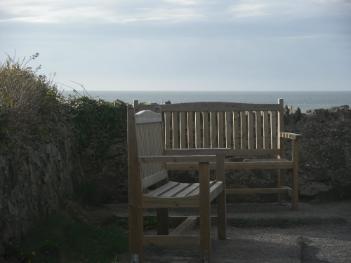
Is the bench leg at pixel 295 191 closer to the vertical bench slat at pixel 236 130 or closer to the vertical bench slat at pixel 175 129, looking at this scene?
the vertical bench slat at pixel 236 130

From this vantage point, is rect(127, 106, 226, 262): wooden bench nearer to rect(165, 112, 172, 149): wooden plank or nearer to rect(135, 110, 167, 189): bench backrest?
rect(135, 110, 167, 189): bench backrest

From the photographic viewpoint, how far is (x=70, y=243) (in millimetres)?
5715

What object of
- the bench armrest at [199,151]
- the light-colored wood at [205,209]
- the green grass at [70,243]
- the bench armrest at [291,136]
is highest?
the bench armrest at [291,136]

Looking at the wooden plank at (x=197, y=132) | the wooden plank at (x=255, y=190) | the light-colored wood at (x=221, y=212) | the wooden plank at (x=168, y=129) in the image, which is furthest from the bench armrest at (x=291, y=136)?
the light-colored wood at (x=221, y=212)

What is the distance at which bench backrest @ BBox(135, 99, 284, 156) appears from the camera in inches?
324

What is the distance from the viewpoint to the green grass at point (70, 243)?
17.1 ft

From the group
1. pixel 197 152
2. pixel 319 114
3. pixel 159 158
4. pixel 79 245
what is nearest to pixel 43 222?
pixel 79 245

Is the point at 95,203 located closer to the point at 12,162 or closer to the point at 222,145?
the point at 222,145

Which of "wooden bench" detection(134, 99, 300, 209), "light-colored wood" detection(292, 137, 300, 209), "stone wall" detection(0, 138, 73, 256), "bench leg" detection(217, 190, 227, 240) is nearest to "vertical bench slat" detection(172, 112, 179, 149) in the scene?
"wooden bench" detection(134, 99, 300, 209)

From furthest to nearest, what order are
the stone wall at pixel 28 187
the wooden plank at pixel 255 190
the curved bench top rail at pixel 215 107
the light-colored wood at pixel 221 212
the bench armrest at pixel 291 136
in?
1. the curved bench top rail at pixel 215 107
2. the wooden plank at pixel 255 190
3. the bench armrest at pixel 291 136
4. the light-colored wood at pixel 221 212
5. the stone wall at pixel 28 187

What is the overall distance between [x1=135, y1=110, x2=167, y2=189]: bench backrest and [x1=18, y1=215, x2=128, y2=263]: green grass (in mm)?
634

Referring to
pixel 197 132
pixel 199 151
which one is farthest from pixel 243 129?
pixel 199 151

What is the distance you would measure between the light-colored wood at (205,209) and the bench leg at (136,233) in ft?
1.57

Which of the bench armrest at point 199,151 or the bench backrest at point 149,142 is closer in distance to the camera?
the bench backrest at point 149,142
